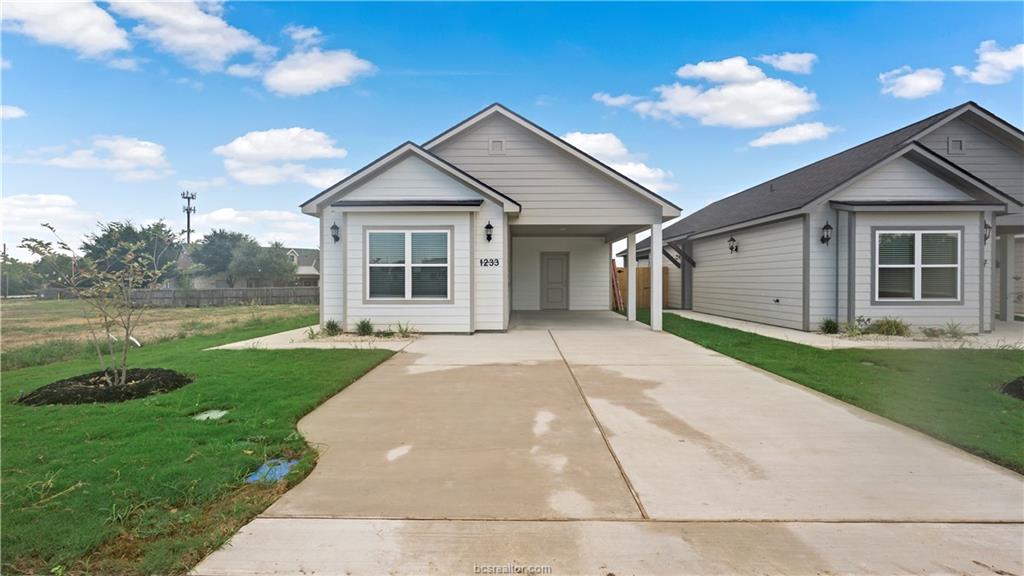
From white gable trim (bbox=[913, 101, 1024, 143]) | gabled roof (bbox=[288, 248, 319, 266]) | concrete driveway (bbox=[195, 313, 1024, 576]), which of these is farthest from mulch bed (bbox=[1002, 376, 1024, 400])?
gabled roof (bbox=[288, 248, 319, 266])

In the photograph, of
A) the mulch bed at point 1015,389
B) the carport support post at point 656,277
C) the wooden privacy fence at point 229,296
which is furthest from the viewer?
the wooden privacy fence at point 229,296

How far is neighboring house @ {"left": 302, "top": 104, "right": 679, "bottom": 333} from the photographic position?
37.7 ft

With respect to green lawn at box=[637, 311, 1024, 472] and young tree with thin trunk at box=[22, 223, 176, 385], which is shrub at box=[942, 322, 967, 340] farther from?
young tree with thin trunk at box=[22, 223, 176, 385]

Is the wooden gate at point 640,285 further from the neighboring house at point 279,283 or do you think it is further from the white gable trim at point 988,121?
the neighboring house at point 279,283

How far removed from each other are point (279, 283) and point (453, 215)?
38.2 m

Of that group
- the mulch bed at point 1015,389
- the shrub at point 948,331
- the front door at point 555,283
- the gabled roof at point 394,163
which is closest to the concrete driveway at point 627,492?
the mulch bed at point 1015,389

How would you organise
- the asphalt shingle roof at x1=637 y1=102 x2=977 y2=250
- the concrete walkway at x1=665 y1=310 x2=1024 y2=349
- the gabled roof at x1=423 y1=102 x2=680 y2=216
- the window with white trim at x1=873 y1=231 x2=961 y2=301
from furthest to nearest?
the gabled roof at x1=423 y1=102 x2=680 y2=216 < the asphalt shingle roof at x1=637 y1=102 x2=977 y2=250 < the window with white trim at x1=873 y1=231 x2=961 y2=301 < the concrete walkway at x1=665 y1=310 x2=1024 y2=349

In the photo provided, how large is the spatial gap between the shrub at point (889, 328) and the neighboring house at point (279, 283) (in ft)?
143

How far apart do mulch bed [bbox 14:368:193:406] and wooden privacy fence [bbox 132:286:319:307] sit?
22144 mm

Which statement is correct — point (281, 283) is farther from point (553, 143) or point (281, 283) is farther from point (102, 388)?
point (102, 388)

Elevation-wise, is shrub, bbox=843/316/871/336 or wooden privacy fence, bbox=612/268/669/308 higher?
wooden privacy fence, bbox=612/268/669/308

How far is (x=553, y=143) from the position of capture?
12648 millimetres

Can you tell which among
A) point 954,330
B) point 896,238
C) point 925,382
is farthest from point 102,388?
point 954,330

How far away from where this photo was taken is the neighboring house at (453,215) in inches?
452
